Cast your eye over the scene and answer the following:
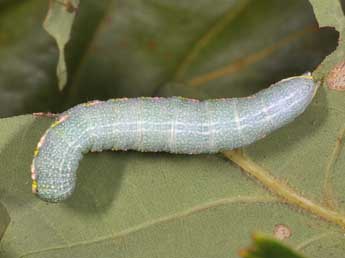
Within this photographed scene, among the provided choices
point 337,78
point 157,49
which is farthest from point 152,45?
point 337,78

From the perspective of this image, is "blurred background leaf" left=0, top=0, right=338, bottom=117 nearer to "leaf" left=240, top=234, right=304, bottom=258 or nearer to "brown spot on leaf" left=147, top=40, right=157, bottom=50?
"brown spot on leaf" left=147, top=40, right=157, bottom=50

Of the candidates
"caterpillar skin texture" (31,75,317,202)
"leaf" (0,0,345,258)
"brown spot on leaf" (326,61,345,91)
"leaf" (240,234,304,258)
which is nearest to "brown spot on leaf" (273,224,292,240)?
"leaf" (0,0,345,258)

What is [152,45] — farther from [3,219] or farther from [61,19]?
[3,219]

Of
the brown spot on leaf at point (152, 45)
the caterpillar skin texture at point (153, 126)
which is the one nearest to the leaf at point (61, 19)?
the caterpillar skin texture at point (153, 126)

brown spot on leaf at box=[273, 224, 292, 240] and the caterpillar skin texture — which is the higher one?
the caterpillar skin texture

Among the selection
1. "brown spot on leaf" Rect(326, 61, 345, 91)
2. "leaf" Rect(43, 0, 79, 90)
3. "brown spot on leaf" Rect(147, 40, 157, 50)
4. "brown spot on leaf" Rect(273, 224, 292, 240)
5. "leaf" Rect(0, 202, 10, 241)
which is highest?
"brown spot on leaf" Rect(326, 61, 345, 91)

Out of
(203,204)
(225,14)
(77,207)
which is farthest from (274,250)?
(225,14)
